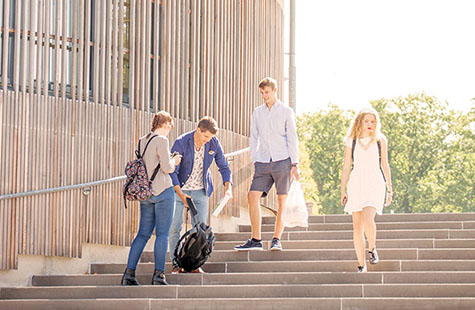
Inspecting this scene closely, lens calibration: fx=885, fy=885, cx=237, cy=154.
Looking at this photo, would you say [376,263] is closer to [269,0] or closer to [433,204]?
[269,0]

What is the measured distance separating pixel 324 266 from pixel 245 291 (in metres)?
1.25

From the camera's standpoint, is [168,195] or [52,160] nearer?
[168,195]

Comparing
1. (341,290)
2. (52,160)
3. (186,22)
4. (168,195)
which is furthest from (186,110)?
(341,290)

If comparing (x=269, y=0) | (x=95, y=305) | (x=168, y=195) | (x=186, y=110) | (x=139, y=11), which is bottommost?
(x=95, y=305)

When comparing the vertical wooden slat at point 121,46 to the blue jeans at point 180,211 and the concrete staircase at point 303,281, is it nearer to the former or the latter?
the concrete staircase at point 303,281

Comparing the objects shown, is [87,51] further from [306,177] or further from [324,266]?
[306,177]

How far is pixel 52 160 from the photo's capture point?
416 inches

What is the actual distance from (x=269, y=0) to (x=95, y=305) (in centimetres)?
1011

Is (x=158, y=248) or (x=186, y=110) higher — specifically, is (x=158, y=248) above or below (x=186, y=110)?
below

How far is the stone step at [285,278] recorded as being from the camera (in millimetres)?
9039

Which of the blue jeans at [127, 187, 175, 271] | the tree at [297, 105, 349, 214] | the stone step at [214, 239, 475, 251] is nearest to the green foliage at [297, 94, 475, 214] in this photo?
the tree at [297, 105, 349, 214]

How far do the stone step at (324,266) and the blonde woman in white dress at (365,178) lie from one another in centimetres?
25

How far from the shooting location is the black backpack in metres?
9.27

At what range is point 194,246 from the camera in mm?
9312
